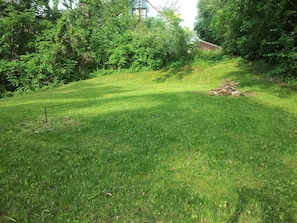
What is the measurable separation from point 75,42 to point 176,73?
8.66m

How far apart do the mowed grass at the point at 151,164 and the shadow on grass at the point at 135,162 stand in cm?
2

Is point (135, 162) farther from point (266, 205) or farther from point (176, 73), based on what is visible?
point (176, 73)

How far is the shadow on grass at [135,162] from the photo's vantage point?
3.27m

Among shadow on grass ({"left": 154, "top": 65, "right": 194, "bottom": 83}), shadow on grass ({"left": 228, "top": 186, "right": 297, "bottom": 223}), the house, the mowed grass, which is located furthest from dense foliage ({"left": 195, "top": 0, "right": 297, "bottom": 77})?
the house

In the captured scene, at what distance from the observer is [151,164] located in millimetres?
4566

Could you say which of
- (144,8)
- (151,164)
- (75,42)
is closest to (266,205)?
(151,164)

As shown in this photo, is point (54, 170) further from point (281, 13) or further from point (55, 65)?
point (55, 65)

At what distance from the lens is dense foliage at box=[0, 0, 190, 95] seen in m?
18.4

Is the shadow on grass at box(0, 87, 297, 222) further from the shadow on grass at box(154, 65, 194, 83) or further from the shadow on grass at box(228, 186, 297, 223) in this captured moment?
the shadow on grass at box(154, 65, 194, 83)

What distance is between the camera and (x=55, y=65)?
18953mm

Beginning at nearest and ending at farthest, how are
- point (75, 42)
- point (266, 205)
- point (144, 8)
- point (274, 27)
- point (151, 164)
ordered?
point (266, 205), point (151, 164), point (274, 27), point (75, 42), point (144, 8)

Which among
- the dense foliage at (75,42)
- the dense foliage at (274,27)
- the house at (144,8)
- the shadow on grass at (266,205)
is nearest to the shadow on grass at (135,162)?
the shadow on grass at (266,205)

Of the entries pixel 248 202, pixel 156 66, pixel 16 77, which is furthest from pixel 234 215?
pixel 16 77

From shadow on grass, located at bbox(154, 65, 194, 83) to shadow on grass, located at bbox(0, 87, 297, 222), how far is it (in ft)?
32.1
